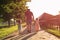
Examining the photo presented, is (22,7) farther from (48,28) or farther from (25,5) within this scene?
(48,28)

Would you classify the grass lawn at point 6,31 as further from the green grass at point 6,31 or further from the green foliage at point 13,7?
the green foliage at point 13,7

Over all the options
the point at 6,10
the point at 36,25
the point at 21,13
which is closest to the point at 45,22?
the point at 36,25

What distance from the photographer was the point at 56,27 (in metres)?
14.2

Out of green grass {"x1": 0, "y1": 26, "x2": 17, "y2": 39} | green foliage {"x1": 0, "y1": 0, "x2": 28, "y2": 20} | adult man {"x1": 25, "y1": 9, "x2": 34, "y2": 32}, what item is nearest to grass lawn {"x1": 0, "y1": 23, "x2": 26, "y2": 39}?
green grass {"x1": 0, "y1": 26, "x2": 17, "y2": 39}

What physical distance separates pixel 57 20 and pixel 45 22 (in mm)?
1173

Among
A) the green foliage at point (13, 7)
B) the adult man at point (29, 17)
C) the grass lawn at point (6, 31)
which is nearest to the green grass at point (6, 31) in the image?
the grass lawn at point (6, 31)

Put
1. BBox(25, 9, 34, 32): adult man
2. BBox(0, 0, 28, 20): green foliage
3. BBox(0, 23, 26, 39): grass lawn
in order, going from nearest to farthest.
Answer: BBox(0, 23, 26, 39): grass lawn < BBox(0, 0, 28, 20): green foliage < BBox(25, 9, 34, 32): adult man

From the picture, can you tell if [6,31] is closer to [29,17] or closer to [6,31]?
[6,31]

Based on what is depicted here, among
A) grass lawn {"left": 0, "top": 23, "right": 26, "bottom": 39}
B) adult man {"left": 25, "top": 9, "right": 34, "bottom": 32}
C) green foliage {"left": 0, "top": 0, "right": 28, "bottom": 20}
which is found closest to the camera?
grass lawn {"left": 0, "top": 23, "right": 26, "bottom": 39}

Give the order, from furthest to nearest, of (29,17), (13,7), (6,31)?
(29,17) → (6,31) → (13,7)

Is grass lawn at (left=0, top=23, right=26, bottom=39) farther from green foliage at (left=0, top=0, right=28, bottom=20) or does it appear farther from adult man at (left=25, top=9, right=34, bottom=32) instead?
green foliage at (left=0, top=0, right=28, bottom=20)

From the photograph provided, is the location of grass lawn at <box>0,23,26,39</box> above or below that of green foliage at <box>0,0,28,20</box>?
below

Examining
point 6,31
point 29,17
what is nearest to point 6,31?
point 6,31

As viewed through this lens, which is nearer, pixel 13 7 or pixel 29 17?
pixel 13 7
